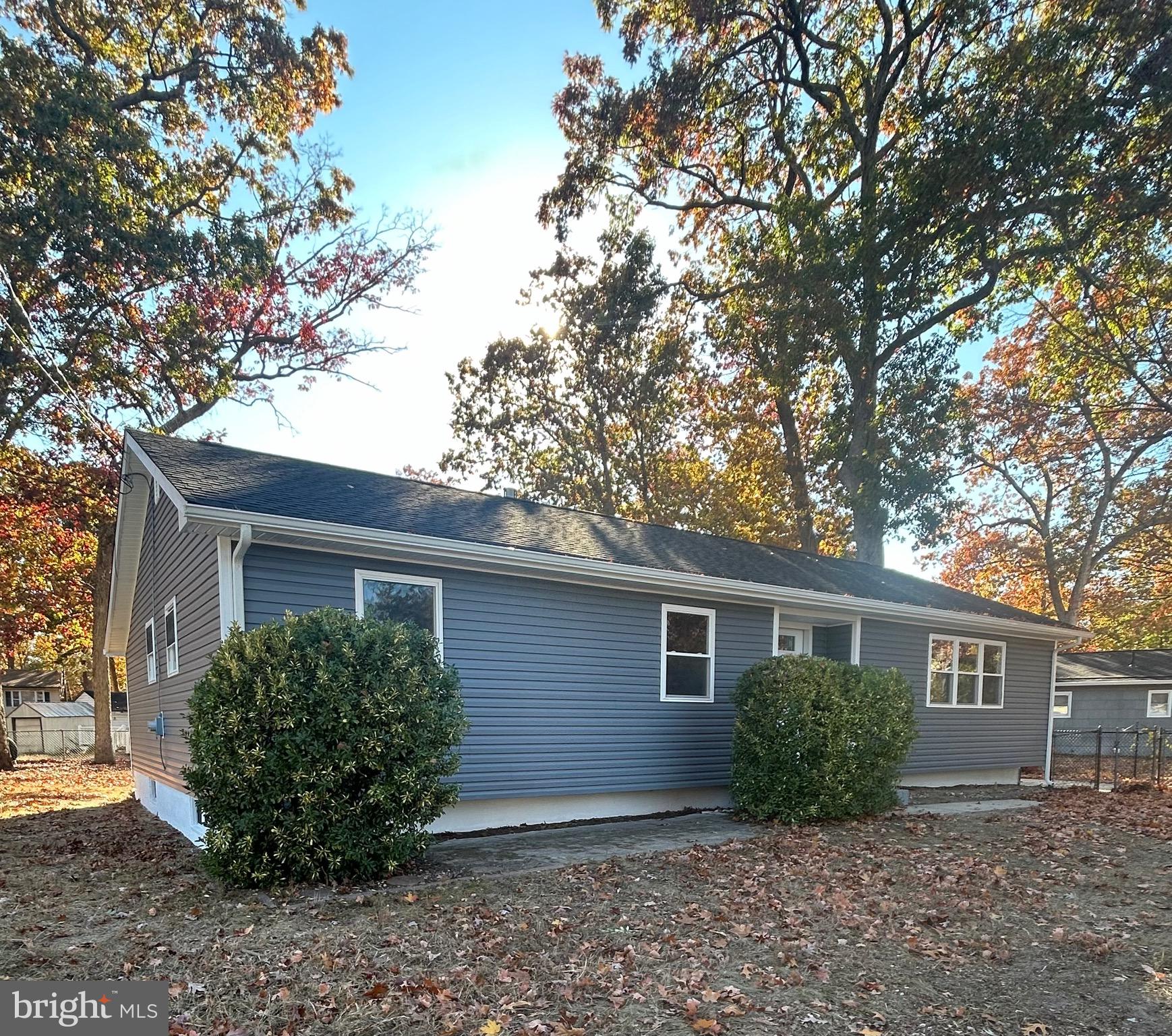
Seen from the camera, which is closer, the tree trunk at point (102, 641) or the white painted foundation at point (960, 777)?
the white painted foundation at point (960, 777)

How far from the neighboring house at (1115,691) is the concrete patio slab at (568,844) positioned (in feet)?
55.6

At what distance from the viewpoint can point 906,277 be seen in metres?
15.0

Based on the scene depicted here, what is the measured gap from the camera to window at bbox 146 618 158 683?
393 inches

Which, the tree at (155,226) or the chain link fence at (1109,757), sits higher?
the tree at (155,226)

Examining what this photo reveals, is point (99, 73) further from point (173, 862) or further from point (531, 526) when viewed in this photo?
point (173, 862)

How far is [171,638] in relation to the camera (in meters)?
8.85

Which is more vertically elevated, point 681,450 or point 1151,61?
point 1151,61

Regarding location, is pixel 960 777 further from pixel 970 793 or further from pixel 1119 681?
pixel 1119 681

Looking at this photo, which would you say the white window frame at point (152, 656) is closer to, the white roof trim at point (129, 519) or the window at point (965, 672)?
the white roof trim at point (129, 519)

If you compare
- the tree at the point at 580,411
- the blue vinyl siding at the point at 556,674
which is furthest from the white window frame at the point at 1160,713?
the blue vinyl siding at the point at 556,674

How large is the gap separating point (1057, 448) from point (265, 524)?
2476cm

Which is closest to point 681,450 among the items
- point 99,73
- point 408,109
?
point 408,109

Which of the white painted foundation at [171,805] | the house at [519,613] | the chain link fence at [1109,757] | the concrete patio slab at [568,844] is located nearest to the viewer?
the concrete patio slab at [568,844]

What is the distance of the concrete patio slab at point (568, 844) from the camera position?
609 cm
